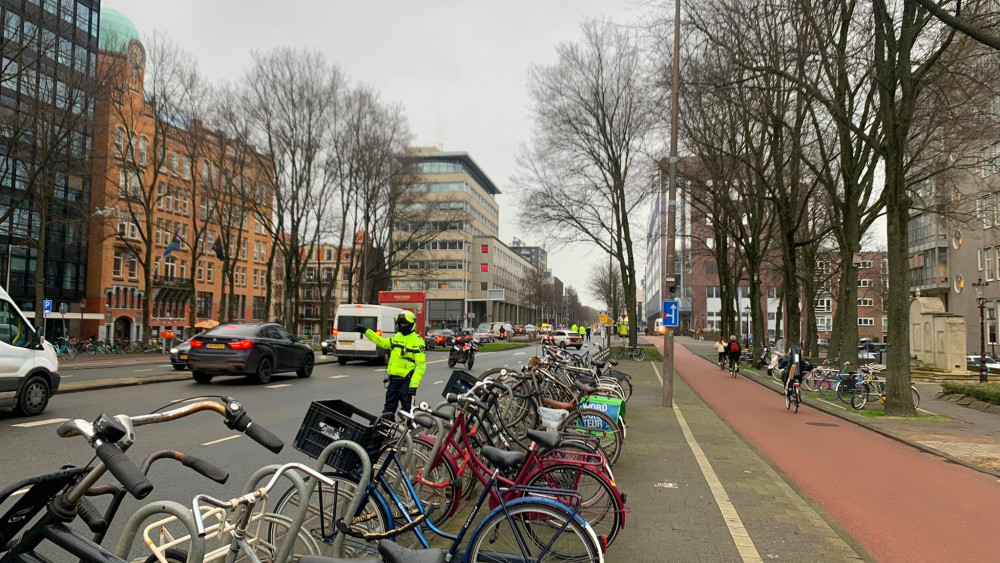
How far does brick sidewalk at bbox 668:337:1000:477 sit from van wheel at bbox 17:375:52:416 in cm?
1420

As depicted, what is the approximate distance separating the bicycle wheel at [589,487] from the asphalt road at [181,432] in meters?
2.52

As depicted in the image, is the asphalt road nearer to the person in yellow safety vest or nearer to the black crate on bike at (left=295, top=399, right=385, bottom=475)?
the black crate on bike at (left=295, top=399, right=385, bottom=475)

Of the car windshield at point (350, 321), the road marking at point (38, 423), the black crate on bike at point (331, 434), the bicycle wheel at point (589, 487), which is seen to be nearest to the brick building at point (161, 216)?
the car windshield at point (350, 321)

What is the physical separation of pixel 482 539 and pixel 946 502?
625 centimetres

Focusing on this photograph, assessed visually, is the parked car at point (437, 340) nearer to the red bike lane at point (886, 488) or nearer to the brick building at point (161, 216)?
the brick building at point (161, 216)

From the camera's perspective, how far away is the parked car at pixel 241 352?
1579 centimetres

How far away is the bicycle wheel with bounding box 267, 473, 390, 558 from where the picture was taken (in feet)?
12.1

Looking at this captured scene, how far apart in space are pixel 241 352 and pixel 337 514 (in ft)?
44.0

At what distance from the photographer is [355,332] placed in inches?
1001

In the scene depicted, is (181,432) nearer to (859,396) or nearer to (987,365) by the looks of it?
(859,396)

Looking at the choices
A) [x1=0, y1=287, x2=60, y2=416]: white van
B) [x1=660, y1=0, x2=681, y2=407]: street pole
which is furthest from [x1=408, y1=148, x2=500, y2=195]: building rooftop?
[x1=0, y1=287, x2=60, y2=416]: white van

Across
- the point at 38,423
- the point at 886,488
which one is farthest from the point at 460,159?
the point at 886,488

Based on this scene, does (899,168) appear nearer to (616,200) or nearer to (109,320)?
(616,200)

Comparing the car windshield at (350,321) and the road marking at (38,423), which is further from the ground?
the car windshield at (350,321)
